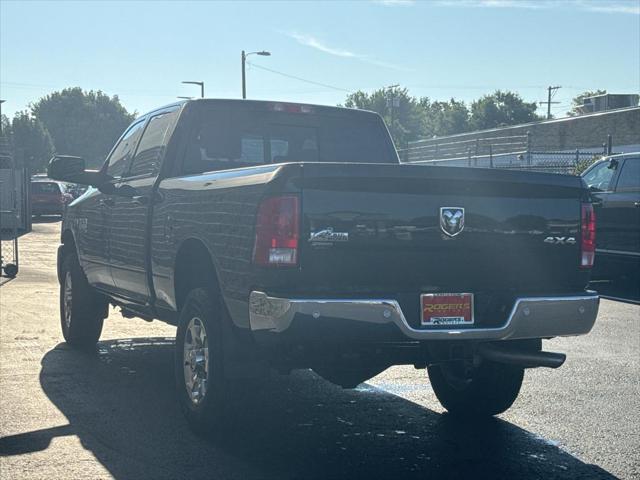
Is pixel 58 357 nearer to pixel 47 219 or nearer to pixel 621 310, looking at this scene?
pixel 621 310

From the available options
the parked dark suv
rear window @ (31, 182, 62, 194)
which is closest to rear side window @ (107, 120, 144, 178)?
the parked dark suv

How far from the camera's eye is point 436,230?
5.25m

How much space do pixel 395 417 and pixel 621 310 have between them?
278 inches

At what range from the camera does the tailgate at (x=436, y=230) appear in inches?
198

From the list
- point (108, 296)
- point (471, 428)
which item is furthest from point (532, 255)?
point (108, 296)

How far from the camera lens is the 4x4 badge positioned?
5266 mm

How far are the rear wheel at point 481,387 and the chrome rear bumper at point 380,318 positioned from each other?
862 millimetres

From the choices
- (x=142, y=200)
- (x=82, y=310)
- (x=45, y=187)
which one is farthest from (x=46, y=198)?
(x=142, y=200)

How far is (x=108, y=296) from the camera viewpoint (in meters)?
8.20

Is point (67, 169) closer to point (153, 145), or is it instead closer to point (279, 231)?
point (153, 145)

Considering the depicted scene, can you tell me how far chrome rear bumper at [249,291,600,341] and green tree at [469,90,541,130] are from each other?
116m

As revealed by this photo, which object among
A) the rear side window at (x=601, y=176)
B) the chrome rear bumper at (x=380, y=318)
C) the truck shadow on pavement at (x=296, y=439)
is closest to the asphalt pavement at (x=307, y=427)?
the truck shadow on pavement at (x=296, y=439)

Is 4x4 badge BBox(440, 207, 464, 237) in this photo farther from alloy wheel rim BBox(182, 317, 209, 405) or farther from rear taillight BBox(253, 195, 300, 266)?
alloy wheel rim BBox(182, 317, 209, 405)

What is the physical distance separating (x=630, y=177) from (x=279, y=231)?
10826mm
